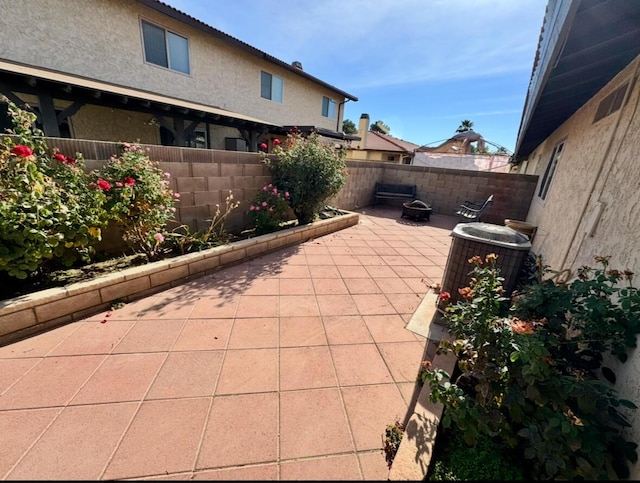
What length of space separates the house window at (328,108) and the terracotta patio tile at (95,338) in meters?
Answer: 15.1

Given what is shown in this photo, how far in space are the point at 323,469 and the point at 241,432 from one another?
54 cm

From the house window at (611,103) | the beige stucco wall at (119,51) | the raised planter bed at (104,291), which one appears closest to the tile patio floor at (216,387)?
the raised planter bed at (104,291)

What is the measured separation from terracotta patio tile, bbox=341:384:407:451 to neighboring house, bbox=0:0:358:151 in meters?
5.40

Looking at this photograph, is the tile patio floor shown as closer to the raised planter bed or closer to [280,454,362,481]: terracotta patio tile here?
[280,454,362,481]: terracotta patio tile

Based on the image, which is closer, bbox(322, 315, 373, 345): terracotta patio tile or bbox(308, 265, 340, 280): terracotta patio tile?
bbox(322, 315, 373, 345): terracotta patio tile

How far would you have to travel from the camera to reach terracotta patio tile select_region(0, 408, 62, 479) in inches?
52.6

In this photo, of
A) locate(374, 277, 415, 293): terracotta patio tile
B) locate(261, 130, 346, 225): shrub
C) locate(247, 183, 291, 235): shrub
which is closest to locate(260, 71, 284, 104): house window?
locate(261, 130, 346, 225): shrub

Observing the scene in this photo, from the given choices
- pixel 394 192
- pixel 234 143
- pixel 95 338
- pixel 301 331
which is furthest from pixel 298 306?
pixel 234 143

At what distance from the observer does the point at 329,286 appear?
343 cm

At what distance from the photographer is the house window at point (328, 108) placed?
48.2ft

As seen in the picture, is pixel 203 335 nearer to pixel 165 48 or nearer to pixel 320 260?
pixel 320 260

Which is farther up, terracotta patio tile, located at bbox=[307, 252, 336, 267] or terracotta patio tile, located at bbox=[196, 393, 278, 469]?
terracotta patio tile, located at bbox=[307, 252, 336, 267]

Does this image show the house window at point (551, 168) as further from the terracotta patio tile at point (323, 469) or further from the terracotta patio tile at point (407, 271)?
the terracotta patio tile at point (323, 469)

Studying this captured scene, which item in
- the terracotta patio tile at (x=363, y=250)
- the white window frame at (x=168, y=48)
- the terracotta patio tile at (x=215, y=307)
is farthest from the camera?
the white window frame at (x=168, y=48)
